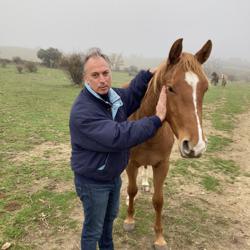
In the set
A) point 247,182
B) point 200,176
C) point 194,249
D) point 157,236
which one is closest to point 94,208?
point 157,236

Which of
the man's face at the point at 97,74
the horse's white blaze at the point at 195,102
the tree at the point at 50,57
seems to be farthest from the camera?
the tree at the point at 50,57

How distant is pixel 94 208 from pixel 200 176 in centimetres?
362

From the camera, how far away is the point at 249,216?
4762 millimetres

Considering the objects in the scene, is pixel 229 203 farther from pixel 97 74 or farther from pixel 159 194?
pixel 97 74

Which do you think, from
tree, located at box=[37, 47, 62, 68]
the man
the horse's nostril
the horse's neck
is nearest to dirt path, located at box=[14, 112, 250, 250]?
the man

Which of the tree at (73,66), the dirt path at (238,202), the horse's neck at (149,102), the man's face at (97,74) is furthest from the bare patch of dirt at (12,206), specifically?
the tree at (73,66)

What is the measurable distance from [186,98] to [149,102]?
85 centimetres

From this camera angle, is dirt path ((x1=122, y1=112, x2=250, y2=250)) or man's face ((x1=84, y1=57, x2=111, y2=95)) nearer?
man's face ((x1=84, y1=57, x2=111, y2=95))

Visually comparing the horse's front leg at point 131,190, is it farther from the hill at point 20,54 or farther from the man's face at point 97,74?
the hill at point 20,54

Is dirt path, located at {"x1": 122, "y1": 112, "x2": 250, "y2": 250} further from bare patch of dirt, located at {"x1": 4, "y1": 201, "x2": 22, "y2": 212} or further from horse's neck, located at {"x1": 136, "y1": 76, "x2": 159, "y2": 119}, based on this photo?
horse's neck, located at {"x1": 136, "y1": 76, "x2": 159, "y2": 119}

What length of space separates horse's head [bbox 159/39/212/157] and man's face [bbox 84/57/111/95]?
51 cm

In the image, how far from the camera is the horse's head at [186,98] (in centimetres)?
242

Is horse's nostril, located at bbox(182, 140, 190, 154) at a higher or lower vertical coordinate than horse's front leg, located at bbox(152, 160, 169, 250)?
higher

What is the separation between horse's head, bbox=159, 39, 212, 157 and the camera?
7.93 feet
